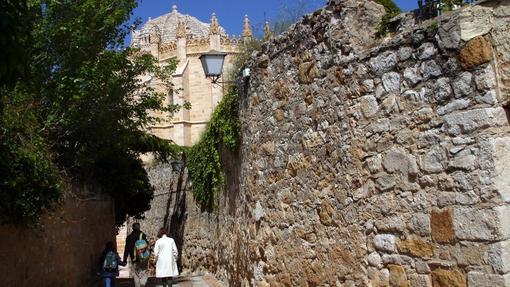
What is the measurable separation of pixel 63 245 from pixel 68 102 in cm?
314

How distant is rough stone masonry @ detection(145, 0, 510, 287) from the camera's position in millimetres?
4629

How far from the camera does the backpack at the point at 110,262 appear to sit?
12250 mm

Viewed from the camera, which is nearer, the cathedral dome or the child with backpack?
the child with backpack

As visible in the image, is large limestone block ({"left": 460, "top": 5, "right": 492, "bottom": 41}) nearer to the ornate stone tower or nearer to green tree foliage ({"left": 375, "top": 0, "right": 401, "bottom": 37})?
green tree foliage ({"left": 375, "top": 0, "right": 401, "bottom": 37})

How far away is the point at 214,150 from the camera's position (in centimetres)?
1282

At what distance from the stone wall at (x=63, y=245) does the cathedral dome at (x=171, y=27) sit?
4219 cm

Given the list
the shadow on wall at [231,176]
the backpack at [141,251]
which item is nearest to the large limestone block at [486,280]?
the shadow on wall at [231,176]

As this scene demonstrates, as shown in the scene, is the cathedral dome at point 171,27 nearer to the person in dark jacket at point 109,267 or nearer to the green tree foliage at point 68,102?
the green tree foliage at point 68,102

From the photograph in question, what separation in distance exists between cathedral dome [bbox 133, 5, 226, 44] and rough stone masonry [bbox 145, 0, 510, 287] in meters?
50.0

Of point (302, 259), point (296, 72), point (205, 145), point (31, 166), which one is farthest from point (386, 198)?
point (205, 145)

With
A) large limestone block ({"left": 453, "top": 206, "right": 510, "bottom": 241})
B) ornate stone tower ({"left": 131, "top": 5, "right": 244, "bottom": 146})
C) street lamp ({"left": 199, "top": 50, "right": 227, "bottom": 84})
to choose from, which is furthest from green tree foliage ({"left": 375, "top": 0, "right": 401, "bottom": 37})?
ornate stone tower ({"left": 131, "top": 5, "right": 244, "bottom": 146})

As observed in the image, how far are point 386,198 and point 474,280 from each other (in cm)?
119

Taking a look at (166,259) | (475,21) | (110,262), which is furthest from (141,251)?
(475,21)

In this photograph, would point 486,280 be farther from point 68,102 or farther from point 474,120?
point 68,102
